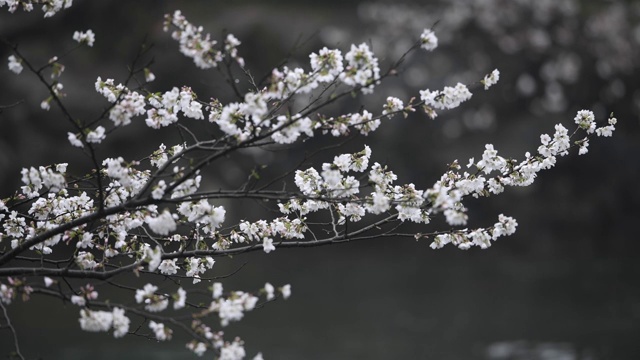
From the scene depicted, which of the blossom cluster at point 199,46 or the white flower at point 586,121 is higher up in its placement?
the white flower at point 586,121

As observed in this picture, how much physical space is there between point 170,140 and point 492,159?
661 inches

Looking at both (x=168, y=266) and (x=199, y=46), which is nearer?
(x=199, y=46)

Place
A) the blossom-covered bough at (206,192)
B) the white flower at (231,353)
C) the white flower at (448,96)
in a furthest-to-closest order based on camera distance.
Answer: the white flower at (448,96) → the blossom-covered bough at (206,192) → the white flower at (231,353)

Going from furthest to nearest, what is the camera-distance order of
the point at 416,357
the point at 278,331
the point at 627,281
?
the point at 627,281 < the point at 278,331 < the point at 416,357

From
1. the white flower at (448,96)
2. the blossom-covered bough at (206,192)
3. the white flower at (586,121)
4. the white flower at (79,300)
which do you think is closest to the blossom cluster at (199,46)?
the blossom-covered bough at (206,192)

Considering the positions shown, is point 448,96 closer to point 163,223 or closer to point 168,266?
point 163,223

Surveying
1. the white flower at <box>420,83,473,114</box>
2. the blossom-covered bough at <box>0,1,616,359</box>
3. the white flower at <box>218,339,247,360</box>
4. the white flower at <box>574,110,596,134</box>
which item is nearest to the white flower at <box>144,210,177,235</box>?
the blossom-covered bough at <box>0,1,616,359</box>

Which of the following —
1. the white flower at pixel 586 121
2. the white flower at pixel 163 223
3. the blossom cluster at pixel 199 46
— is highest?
the white flower at pixel 586 121

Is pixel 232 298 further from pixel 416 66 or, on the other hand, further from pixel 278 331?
pixel 416 66

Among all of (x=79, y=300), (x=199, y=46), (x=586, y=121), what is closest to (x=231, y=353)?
(x=79, y=300)

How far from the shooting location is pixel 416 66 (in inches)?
826

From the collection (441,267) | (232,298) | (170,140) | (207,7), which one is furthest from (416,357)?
(207,7)

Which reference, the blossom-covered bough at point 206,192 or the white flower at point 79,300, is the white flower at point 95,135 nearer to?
the blossom-covered bough at point 206,192

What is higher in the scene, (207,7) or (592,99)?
(207,7)
